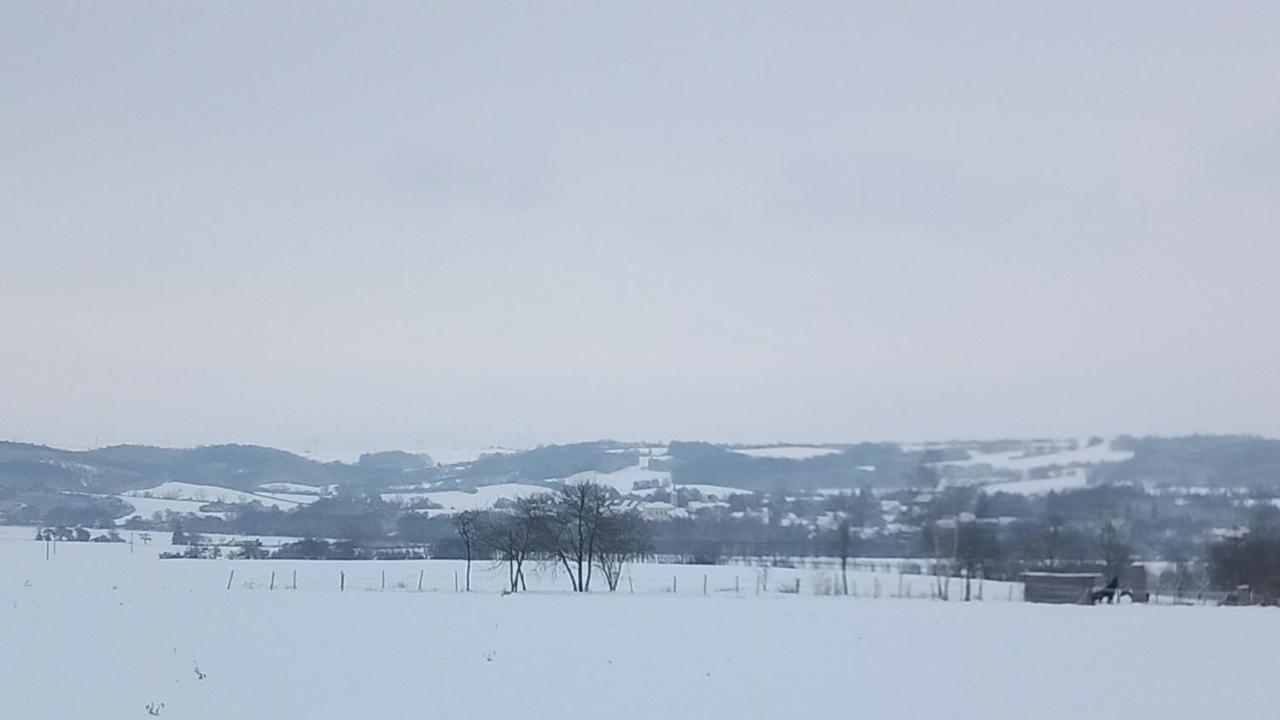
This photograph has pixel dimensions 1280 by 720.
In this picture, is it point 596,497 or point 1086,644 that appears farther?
point 596,497

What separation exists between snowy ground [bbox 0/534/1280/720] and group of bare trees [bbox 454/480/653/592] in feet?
41.1

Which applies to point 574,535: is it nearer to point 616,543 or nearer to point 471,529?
point 616,543

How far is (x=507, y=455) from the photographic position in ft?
229

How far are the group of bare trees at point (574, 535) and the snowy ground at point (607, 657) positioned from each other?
41.1ft

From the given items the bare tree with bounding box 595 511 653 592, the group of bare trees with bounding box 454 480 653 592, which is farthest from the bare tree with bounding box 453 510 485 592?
the bare tree with bounding box 595 511 653 592

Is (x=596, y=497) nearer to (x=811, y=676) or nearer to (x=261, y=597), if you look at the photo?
(x=261, y=597)

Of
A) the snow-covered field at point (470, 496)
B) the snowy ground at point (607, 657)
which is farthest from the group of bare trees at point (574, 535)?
the snowy ground at point (607, 657)

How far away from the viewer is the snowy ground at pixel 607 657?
554 inches

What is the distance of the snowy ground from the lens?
1406 centimetres

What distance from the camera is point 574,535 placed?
47250mm

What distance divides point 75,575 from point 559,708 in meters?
31.0

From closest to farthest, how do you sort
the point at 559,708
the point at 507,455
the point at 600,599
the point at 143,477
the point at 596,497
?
the point at 559,708, the point at 600,599, the point at 596,497, the point at 507,455, the point at 143,477

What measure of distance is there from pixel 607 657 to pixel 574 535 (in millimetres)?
28587

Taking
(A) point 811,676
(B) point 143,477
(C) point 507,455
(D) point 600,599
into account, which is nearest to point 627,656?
(A) point 811,676
